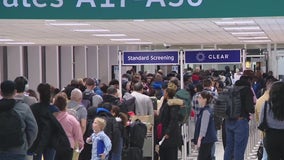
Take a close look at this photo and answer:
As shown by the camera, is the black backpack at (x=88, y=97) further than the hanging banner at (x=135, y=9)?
Yes

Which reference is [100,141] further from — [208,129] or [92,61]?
[92,61]

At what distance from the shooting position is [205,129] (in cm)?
981

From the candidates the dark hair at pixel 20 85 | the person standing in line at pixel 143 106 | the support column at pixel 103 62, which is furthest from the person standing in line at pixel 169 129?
the support column at pixel 103 62

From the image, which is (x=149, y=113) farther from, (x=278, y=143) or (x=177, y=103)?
(x=278, y=143)

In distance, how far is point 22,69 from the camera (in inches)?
950

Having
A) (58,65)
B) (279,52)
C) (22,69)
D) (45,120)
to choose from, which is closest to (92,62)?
(58,65)

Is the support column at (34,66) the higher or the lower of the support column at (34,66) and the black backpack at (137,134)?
the higher

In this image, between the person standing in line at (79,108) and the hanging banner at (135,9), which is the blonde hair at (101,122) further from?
the hanging banner at (135,9)

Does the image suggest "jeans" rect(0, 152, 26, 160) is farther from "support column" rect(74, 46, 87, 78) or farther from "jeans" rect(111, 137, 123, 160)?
"support column" rect(74, 46, 87, 78)

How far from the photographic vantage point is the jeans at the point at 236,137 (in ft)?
32.4

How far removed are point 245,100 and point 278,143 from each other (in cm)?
206

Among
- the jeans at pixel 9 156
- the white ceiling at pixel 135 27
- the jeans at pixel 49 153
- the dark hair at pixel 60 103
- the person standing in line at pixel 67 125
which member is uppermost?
the white ceiling at pixel 135 27

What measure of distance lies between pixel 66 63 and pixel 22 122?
782 inches

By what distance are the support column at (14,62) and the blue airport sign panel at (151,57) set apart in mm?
11463
